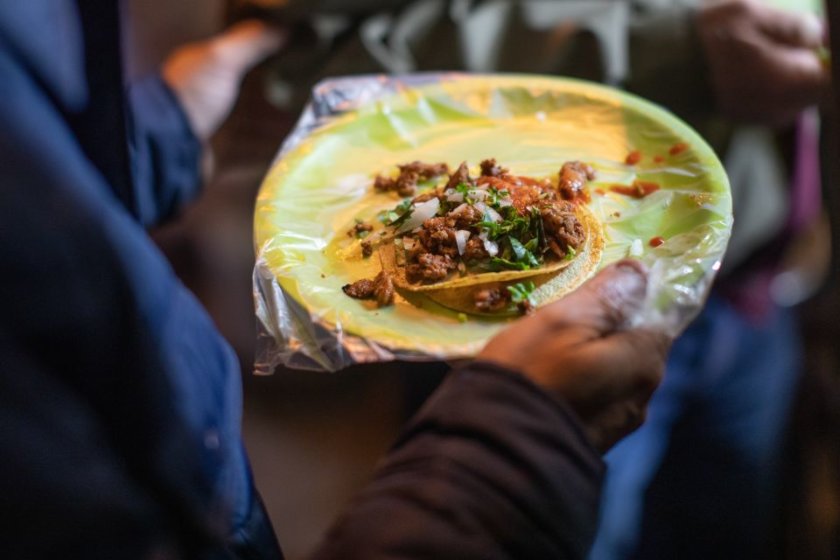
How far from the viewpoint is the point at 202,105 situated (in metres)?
1.19

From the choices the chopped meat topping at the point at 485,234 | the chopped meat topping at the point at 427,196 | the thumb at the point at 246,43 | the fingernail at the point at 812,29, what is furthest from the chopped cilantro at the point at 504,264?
the thumb at the point at 246,43

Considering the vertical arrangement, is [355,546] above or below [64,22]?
below

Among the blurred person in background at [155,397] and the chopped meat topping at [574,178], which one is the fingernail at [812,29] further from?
the blurred person in background at [155,397]

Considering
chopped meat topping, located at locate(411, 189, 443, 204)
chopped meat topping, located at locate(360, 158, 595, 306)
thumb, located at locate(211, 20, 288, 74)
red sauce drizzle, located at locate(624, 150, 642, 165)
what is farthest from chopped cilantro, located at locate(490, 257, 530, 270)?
thumb, located at locate(211, 20, 288, 74)

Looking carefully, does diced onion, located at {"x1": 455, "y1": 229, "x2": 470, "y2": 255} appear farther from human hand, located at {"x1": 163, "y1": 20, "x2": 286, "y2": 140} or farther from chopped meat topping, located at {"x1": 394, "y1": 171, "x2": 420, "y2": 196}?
human hand, located at {"x1": 163, "y1": 20, "x2": 286, "y2": 140}

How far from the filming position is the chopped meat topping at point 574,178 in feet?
2.53

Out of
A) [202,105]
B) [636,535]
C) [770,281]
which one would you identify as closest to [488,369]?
[202,105]

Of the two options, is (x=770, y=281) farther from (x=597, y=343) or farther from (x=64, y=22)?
(x=64, y=22)

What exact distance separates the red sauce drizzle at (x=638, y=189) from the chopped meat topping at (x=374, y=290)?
0.26 meters

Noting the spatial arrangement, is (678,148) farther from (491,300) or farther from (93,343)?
(93,343)

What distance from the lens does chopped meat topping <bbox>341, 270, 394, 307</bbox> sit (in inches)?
27.4

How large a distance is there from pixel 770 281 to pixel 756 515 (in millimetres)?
434

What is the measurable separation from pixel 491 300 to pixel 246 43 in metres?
0.75

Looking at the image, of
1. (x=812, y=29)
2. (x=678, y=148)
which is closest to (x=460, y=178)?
(x=678, y=148)
